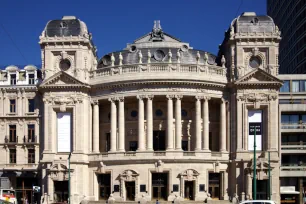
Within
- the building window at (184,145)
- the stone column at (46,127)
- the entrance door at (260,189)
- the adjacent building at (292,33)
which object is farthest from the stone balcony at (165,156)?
the adjacent building at (292,33)

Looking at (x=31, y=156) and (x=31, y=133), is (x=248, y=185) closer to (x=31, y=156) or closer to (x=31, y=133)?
(x=31, y=156)

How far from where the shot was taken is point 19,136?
317ft

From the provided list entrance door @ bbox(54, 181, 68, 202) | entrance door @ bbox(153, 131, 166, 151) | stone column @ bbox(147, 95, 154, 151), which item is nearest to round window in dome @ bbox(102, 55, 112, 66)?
stone column @ bbox(147, 95, 154, 151)

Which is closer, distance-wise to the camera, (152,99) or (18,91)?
(152,99)

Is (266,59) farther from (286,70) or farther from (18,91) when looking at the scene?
(286,70)

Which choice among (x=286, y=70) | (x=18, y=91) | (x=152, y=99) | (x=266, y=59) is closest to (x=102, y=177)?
(x=152, y=99)

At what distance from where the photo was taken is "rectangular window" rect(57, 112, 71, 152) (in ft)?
299

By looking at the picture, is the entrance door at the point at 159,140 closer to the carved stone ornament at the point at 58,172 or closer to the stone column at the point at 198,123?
the stone column at the point at 198,123

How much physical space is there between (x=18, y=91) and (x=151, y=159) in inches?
1063

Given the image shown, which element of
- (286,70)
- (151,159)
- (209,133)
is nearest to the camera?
(151,159)

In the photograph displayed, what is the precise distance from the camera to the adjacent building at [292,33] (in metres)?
126

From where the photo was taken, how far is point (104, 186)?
90.9 meters

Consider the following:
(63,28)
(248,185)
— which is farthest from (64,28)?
(248,185)

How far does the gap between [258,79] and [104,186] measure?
29460 millimetres
